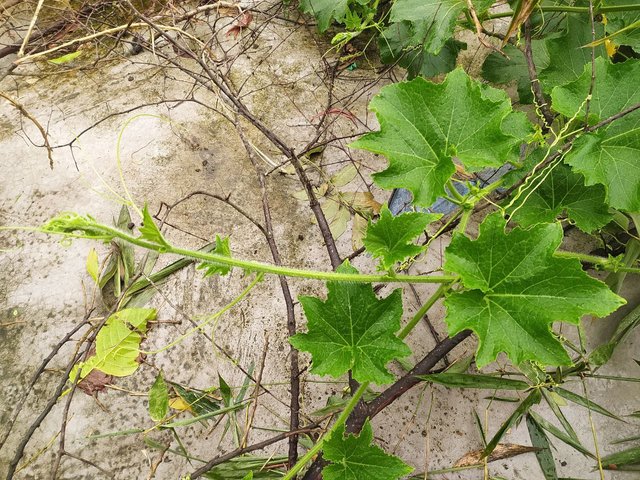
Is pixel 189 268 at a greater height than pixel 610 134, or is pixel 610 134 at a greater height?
pixel 610 134

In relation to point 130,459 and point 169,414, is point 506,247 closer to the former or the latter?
point 169,414

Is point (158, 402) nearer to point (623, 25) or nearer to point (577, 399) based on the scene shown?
point (577, 399)

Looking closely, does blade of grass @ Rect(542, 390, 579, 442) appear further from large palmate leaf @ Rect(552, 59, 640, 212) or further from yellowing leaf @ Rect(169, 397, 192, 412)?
yellowing leaf @ Rect(169, 397, 192, 412)

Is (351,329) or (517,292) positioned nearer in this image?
(517,292)

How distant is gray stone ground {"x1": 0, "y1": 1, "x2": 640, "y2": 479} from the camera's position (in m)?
1.59

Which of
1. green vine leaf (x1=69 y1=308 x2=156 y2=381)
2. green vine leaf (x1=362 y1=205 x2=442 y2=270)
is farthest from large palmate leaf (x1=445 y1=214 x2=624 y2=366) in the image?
green vine leaf (x1=69 y1=308 x2=156 y2=381)

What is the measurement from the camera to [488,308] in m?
1.05

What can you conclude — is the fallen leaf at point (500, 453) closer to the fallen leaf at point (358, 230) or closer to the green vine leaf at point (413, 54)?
the fallen leaf at point (358, 230)

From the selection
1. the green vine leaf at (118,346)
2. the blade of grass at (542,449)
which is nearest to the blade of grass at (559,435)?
the blade of grass at (542,449)

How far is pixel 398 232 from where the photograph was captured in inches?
41.8

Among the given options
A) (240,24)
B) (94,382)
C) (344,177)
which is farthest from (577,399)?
(240,24)

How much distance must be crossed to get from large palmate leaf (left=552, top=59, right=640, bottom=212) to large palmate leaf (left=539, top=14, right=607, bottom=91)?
0.73ft

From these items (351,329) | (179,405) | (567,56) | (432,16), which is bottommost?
(179,405)

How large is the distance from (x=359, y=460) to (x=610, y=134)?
0.96 meters
